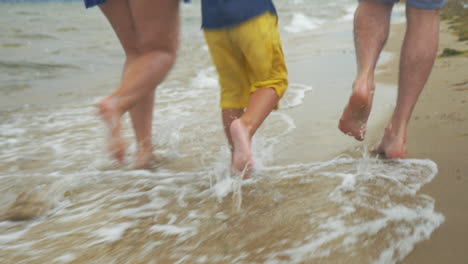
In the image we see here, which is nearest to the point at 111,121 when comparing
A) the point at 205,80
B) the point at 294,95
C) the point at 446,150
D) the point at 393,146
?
the point at 393,146

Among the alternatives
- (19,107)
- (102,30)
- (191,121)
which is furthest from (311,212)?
(102,30)

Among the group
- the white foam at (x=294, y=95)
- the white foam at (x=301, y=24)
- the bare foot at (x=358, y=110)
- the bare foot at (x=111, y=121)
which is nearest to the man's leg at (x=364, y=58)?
the bare foot at (x=358, y=110)

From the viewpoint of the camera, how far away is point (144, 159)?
2.24 metres

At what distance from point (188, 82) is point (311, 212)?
3.52m

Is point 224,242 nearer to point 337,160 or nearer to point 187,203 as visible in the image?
point 187,203

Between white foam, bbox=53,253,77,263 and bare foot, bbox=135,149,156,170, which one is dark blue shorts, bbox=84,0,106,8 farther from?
white foam, bbox=53,253,77,263

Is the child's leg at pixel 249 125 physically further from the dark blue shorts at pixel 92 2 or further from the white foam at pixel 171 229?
the dark blue shorts at pixel 92 2

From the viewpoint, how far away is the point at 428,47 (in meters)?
1.94

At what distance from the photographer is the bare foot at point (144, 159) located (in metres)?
2.20

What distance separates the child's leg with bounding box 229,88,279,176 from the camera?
5.53 ft

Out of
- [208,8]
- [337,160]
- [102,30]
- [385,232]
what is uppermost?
[208,8]

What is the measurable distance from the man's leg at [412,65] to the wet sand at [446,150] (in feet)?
0.39

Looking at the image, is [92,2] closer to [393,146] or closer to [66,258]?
[66,258]

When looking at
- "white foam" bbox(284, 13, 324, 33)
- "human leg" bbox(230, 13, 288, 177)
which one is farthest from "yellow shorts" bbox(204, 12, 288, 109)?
"white foam" bbox(284, 13, 324, 33)
